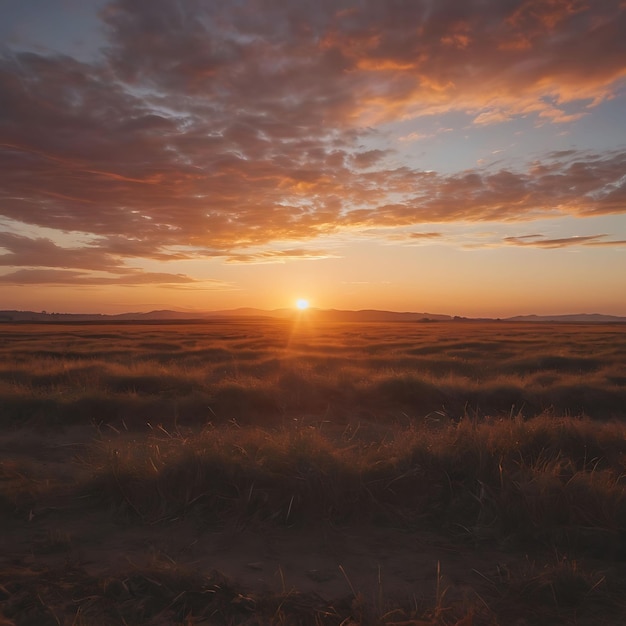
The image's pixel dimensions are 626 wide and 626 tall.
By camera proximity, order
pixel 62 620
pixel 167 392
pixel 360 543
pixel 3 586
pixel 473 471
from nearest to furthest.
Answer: pixel 62 620
pixel 3 586
pixel 360 543
pixel 473 471
pixel 167 392

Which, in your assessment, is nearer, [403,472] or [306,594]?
[306,594]

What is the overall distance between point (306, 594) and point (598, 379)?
15.6 metres

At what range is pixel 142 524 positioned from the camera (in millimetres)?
5855

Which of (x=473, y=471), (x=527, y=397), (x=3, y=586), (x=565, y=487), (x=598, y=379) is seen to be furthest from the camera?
(x=598, y=379)

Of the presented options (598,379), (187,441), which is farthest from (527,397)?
(187,441)

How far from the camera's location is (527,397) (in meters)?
14.7

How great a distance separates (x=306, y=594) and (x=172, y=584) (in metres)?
→ 1.08

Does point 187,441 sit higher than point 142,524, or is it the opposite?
point 187,441

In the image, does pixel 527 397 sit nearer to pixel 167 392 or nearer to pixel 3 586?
pixel 167 392

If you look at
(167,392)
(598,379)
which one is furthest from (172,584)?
(598,379)

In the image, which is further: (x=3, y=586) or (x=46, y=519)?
(x=46, y=519)

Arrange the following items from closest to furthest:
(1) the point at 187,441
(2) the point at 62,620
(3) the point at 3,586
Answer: (2) the point at 62,620
(3) the point at 3,586
(1) the point at 187,441

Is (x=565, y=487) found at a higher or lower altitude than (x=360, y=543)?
higher

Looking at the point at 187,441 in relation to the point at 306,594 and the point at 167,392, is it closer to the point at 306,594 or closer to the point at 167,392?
the point at 306,594
